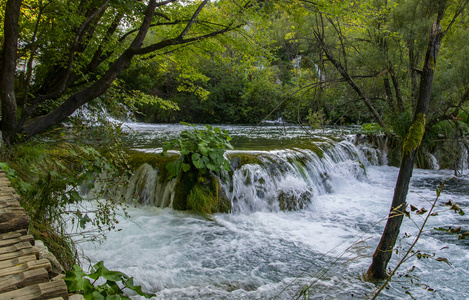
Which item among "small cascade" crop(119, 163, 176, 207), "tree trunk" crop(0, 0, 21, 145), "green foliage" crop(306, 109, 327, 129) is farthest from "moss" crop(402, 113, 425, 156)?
"tree trunk" crop(0, 0, 21, 145)

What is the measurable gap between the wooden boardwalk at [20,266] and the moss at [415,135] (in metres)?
3.08

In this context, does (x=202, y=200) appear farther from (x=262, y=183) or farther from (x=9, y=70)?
(x=9, y=70)

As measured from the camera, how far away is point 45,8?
542 cm

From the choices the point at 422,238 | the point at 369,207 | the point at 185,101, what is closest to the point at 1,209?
the point at 422,238

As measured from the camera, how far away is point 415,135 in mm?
2941

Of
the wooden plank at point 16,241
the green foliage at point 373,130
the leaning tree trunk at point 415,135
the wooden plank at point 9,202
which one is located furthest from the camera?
the green foliage at point 373,130

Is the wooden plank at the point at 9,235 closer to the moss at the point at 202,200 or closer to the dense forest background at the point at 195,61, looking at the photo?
the dense forest background at the point at 195,61

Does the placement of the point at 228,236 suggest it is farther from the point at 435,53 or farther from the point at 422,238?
the point at 435,53

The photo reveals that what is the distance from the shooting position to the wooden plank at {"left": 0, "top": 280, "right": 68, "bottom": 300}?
4.12 feet

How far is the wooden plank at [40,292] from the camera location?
49.4 inches

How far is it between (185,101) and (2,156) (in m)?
19.4

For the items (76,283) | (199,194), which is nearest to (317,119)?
(199,194)

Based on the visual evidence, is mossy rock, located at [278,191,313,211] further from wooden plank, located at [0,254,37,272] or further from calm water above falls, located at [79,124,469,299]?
wooden plank, located at [0,254,37,272]

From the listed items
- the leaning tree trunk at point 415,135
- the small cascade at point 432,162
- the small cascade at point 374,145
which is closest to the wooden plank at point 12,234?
A: the leaning tree trunk at point 415,135
